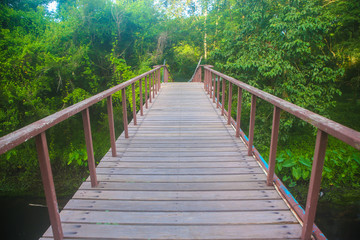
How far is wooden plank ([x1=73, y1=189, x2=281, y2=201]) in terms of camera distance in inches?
87.7

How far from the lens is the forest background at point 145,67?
30.0ft

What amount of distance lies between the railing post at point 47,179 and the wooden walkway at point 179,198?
0.11 metres

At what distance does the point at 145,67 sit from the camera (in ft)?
51.1

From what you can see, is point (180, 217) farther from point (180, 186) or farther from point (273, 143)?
point (273, 143)

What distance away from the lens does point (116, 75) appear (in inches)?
584

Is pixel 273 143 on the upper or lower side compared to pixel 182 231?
upper

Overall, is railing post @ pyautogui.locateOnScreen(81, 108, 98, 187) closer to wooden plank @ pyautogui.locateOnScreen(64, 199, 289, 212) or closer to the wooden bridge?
the wooden bridge

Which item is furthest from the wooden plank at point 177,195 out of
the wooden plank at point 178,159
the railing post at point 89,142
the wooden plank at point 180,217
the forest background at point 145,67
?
the forest background at point 145,67

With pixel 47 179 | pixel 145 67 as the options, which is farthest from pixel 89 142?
pixel 145 67

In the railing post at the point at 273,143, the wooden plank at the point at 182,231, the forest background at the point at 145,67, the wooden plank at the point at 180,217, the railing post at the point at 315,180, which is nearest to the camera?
the railing post at the point at 315,180

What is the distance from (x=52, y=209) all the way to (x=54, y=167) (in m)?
11.9

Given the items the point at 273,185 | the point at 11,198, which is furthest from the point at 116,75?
the point at 273,185

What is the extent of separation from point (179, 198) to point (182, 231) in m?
0.44

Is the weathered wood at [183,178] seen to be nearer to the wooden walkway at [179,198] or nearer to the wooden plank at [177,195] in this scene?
the wooden walkway at [179,198]
